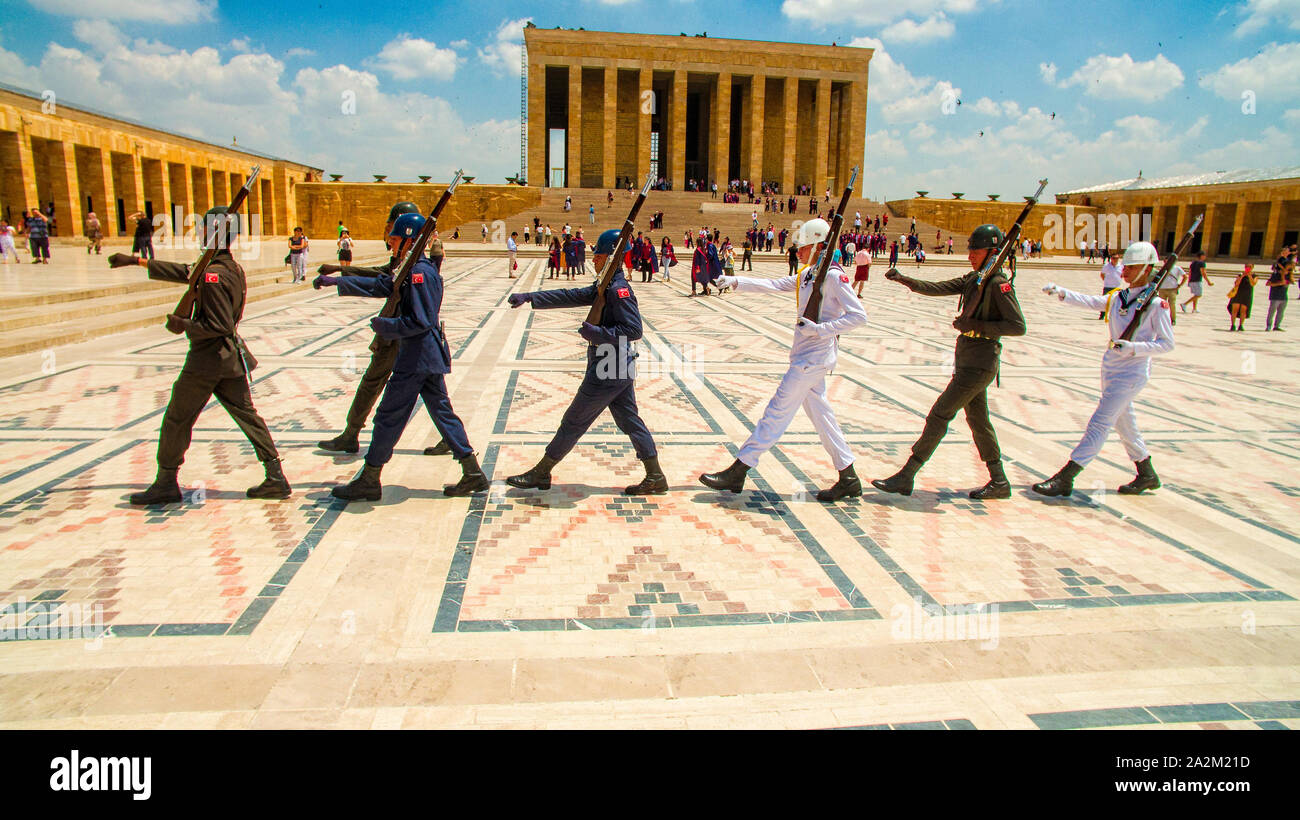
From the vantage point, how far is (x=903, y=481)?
4488 mm

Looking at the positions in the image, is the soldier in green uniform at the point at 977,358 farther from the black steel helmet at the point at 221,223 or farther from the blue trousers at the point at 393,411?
the black steel helmet at the point at 221,223

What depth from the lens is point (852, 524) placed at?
4.04 m

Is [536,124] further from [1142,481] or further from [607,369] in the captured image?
[1142,481]

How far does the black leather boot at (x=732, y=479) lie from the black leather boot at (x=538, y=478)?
3.10ft

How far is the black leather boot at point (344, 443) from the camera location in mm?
4969

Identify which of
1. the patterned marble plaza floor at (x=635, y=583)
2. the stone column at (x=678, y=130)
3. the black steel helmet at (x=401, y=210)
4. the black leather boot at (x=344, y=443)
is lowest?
the patterned marble plaza floor at (x=635, y=583)

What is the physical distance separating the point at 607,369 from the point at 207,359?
212 centimetres

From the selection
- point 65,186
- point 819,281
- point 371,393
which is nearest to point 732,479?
point 819,281

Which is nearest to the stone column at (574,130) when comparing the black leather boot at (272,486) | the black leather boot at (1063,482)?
the black leather boot at (272,486)

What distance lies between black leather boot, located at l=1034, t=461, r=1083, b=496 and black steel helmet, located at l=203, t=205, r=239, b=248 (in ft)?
16.2

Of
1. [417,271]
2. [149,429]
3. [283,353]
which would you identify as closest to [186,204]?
[283,353]

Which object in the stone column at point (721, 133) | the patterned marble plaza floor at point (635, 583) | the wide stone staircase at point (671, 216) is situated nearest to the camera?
the patterned marble plaza floor at point (635, 583)
